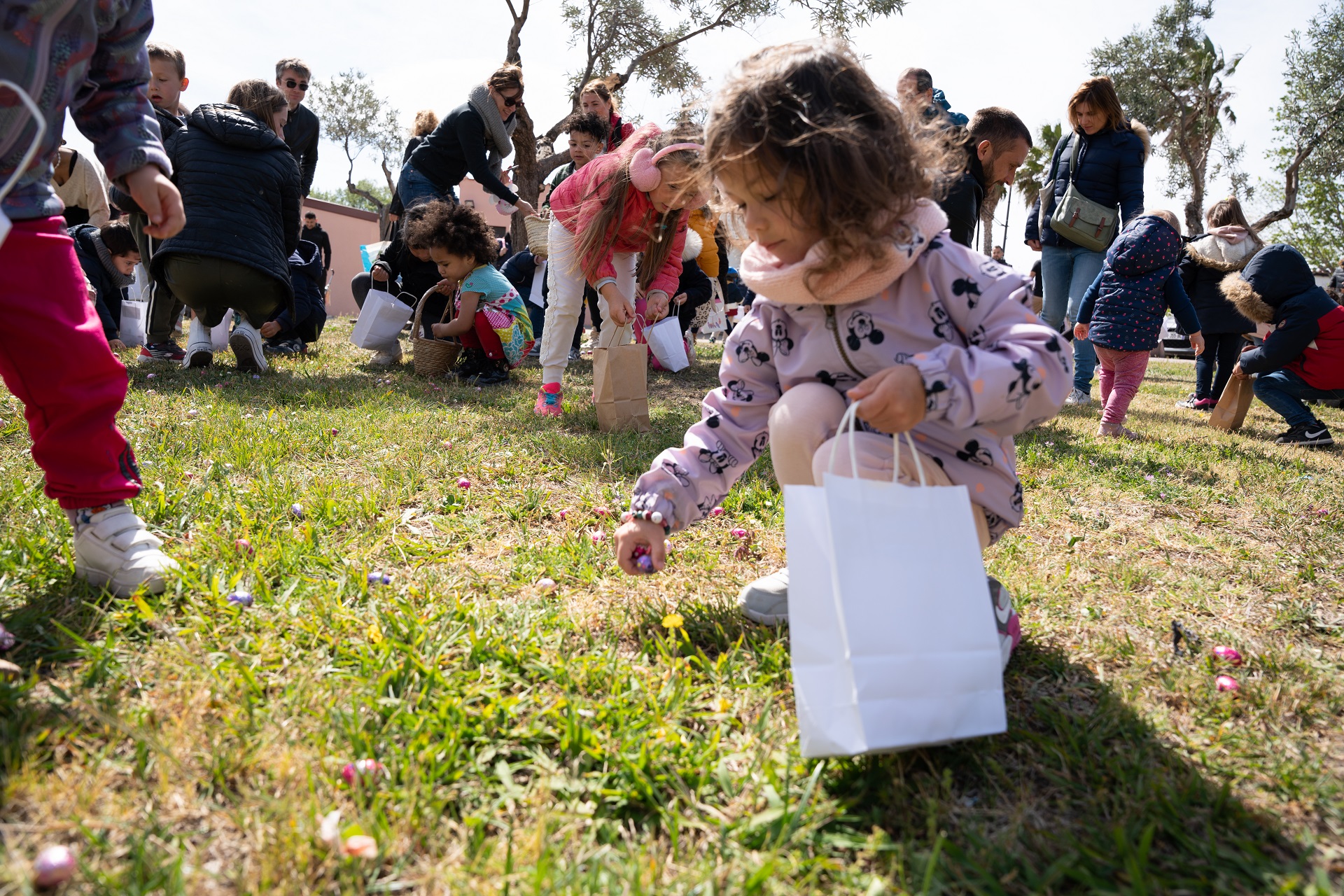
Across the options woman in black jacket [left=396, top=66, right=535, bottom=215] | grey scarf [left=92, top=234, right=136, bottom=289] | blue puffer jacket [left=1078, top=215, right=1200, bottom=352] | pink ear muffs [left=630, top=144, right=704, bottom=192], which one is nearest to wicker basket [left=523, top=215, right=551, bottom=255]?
woman in black jacket [left=396, top=66, right=535, bottom=215]

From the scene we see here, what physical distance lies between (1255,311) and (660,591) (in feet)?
17.1

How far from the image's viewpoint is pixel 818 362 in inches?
66.2

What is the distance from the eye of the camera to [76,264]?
68.8 inches

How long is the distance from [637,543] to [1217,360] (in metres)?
6.84

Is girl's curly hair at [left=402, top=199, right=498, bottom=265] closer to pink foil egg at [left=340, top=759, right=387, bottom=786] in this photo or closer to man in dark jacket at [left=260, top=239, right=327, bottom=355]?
man in dark jacket at [left=260, top=239, right=327, bottom=355]

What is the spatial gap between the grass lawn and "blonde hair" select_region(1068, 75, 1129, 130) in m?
3.49

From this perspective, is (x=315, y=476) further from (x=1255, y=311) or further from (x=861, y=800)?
(x=1255, y=311)

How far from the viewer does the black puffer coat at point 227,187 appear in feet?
14.9

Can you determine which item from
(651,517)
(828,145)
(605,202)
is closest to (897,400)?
(828,145)

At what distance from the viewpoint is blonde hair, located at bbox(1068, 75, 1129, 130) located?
4988mm

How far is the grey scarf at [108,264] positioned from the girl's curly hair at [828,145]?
6.52 m

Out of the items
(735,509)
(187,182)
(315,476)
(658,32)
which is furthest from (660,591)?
(658,32)

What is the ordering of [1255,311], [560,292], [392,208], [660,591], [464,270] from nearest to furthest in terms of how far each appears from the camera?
[660,591] < [560,292] < [1255,311] < [464,270] < [392,208]

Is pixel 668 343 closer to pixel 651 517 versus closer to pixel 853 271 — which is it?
pixel 651 517
